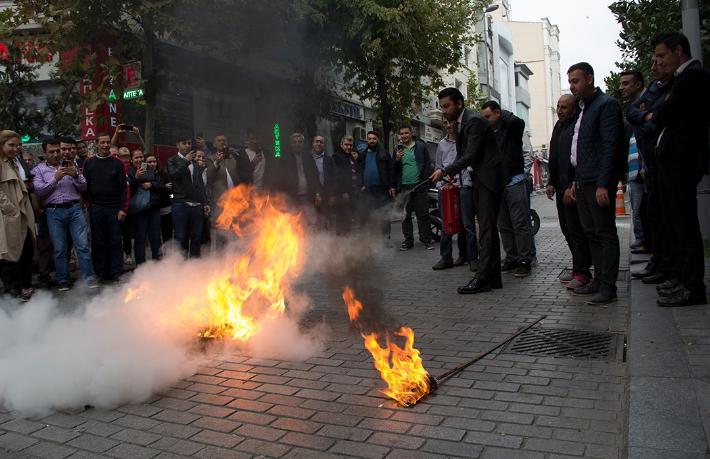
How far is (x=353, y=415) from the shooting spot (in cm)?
321

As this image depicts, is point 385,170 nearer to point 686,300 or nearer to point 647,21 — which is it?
point 647,21

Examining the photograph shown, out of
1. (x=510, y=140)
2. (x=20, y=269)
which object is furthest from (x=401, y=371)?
(x=20, y=269)

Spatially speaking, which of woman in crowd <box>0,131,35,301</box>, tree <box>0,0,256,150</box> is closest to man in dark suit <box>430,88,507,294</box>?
tree <box>0,0,256,150</box>

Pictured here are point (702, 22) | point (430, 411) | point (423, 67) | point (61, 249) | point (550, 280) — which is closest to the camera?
point (430, 411)

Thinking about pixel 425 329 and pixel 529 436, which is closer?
pixel 529 436

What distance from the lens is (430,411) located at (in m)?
3.22

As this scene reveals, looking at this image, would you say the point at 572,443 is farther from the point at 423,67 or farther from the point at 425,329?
the point at 423,67

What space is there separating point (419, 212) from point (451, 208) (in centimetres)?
265

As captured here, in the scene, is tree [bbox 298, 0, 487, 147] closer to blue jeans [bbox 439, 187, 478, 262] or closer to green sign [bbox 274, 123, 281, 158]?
green sign [bbox 274, 123, 281, 158]

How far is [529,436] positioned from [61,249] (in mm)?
6661

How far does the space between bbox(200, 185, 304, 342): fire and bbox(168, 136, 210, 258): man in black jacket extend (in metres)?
3.32

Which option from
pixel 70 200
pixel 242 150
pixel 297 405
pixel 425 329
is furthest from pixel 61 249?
pixel 297 405

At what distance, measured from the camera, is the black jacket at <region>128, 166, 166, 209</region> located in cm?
887

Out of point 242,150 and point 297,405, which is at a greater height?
point 242,150
